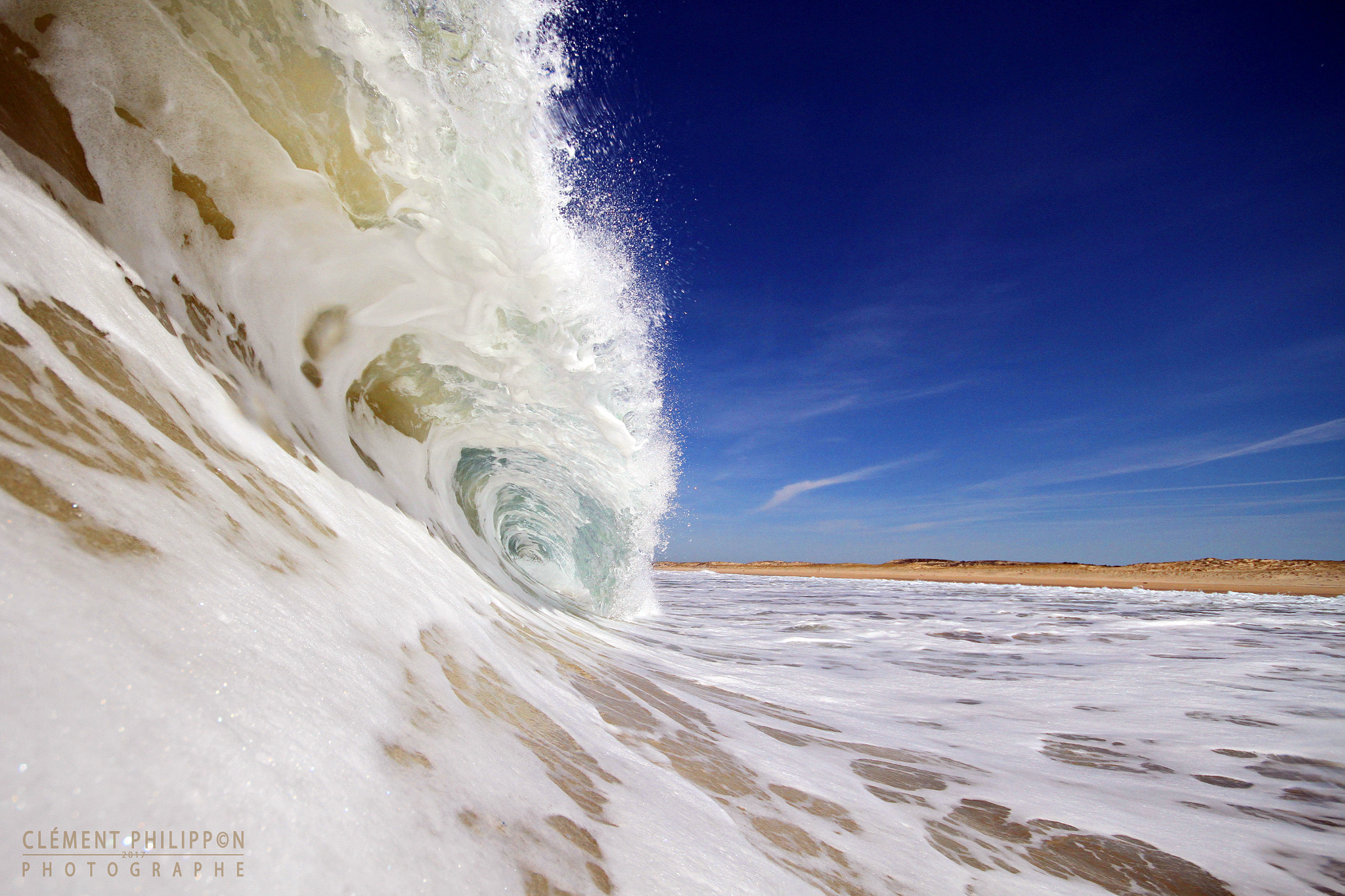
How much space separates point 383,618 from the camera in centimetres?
139

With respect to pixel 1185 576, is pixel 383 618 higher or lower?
lower

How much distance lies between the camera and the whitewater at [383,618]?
2.17 feet

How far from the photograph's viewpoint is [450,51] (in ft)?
7.76

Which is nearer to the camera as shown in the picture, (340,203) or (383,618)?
(383,618)

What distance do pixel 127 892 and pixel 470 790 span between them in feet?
1.66

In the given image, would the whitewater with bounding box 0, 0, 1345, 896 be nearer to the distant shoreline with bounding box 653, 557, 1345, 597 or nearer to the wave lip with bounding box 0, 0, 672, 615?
the wave lip with bounding box 0, 0, 672, 615

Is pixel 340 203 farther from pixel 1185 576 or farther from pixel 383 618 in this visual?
pixel 1185 576

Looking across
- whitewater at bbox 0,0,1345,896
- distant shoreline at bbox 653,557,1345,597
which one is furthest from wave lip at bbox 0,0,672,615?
distant shoreline at bbox 653,557,1345,597

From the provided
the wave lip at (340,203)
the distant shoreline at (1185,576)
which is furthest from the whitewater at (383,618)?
the distant shoreline at (1185,576)

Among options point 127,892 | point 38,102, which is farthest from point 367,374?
point 127,892

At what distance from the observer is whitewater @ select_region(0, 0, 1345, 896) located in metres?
0.66

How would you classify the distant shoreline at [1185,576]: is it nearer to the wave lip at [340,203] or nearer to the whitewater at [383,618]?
the whitewater at [383,618]

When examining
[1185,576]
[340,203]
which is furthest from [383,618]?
[1185,576]

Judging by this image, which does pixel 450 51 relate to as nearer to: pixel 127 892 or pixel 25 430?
pixel 25 430
